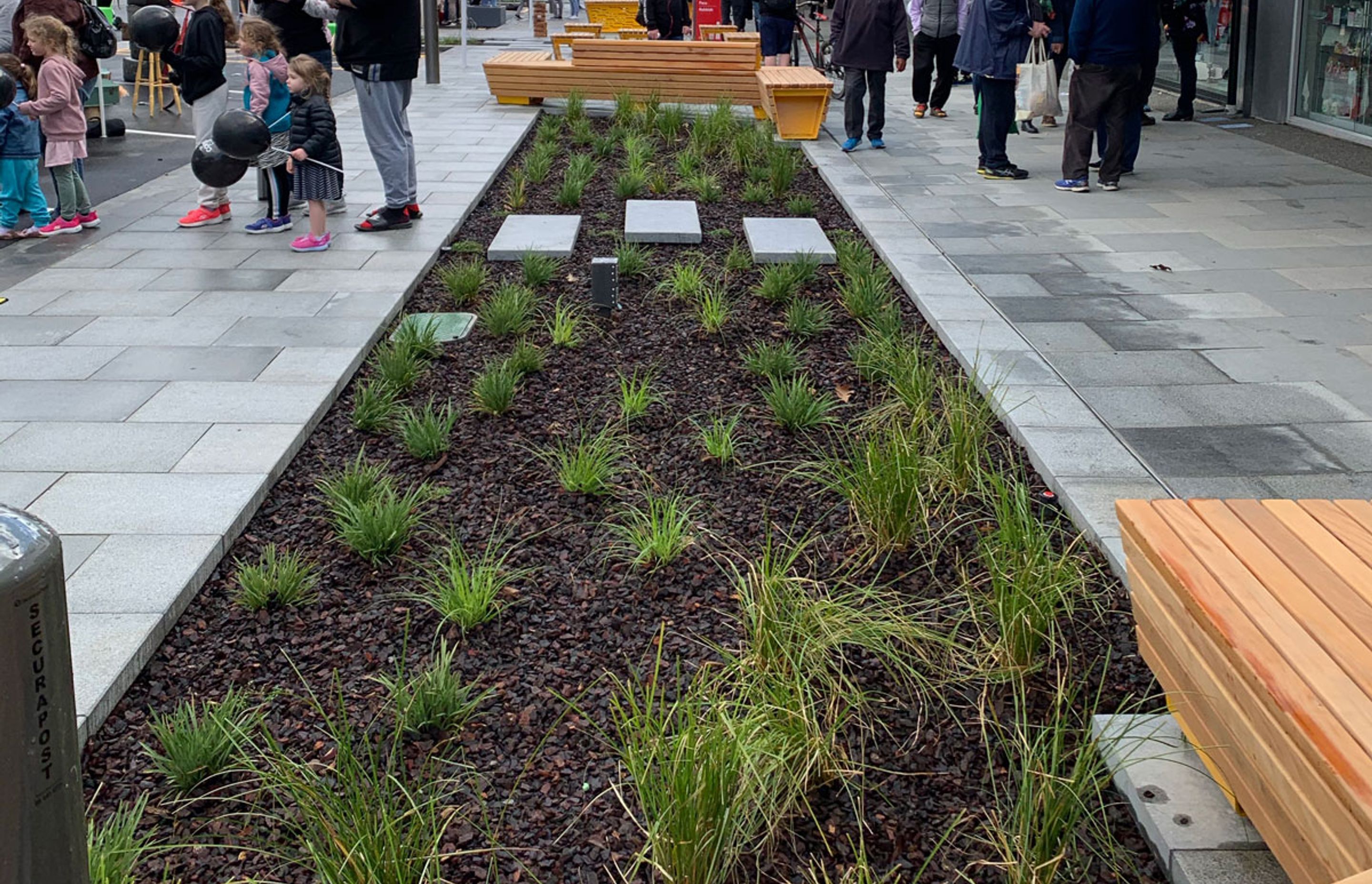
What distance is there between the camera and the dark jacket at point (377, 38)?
29.5ft

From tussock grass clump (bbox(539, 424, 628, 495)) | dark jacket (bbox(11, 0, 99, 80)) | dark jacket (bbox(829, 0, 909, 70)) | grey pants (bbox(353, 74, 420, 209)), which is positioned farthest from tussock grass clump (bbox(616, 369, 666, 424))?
dark jacket (bbox(11, 0, 99, 80))

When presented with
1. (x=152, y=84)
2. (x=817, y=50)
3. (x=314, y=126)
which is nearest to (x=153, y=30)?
(x=314, y=126)

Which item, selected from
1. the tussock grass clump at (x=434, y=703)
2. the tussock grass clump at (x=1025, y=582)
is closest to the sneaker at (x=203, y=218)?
the tussock grass clump at (x=434, y=703)

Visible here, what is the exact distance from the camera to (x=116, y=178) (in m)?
12.1

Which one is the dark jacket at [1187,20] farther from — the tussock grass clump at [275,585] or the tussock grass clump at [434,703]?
the tussock grass clump at [434,703]

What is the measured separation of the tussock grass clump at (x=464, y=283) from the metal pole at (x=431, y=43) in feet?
39.6

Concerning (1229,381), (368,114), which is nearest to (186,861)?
(1229,381)

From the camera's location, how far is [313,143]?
8844mm

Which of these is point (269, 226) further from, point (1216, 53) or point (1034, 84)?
point (1216, 53)

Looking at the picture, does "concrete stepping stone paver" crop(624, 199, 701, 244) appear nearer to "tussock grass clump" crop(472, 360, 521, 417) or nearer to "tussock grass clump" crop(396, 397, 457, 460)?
"tussock grass clump" crop(472, 360, 521, 417)

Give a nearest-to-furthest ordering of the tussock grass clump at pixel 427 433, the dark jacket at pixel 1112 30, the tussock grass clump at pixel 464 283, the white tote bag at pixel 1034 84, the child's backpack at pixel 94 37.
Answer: the tussock grass clump at pixel 427 433, the tussock grass clump at pixel 464 283, the dark jacket at pixel 1112 30, the white tote bag at pixel 1034 84, the child's backpack at pixel 94 37

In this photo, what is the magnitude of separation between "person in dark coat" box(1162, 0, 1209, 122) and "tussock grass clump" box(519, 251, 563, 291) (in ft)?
30.7

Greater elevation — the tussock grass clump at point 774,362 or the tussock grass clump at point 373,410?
the tussock grass clump at point 774,362

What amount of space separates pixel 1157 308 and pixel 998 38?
4867 millimetres
